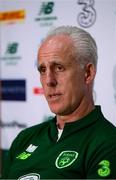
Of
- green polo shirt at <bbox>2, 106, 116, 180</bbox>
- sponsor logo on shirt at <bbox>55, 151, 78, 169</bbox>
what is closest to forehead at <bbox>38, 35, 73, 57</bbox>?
green polo shirt at <bbox>2, 106, 116, 180</bbox>

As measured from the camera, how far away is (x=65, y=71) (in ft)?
4.01

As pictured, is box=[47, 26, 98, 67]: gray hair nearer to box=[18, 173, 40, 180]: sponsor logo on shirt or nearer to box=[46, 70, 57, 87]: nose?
box=[46, 70, 57, 87]: nose

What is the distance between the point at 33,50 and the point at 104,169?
1.27 m

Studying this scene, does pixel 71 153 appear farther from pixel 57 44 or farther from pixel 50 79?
pixel 57 44

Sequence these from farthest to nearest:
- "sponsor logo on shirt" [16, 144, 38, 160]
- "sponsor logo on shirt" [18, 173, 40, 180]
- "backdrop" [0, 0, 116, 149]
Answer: "backdrop" [0, 0, 116, 149] < "sponsor logo on shirt" [16, 144, 38, 160] < "sponsor logo on shirt" [18, 173, 40, 180]

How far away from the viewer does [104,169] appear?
1051 mm

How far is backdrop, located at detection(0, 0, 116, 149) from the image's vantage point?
1807 mm

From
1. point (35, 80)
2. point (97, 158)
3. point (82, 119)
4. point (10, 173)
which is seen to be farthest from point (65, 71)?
point (35, 80)

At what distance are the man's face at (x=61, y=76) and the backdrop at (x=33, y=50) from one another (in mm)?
587

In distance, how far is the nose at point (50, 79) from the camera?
121 centimetres

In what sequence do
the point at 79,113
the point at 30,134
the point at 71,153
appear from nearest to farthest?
the point at 71,153
the point at 79,113
the point at 30,134

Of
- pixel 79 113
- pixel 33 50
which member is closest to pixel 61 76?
pixel 79 113

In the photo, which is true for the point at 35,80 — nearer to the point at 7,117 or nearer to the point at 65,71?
the point at 7,117

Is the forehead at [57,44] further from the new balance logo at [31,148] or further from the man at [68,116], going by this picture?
the new balance logo at [31,148]
